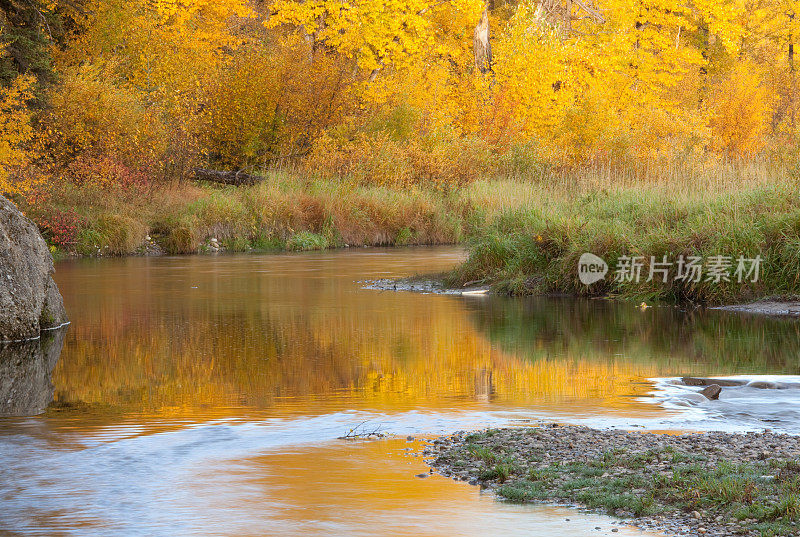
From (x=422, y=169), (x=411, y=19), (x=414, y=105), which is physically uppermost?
(x=411, y=19)

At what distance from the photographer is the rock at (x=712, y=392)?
895 cm

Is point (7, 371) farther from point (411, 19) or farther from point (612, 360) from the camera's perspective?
point (411, 19)

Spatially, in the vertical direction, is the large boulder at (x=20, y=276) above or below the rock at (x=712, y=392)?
above

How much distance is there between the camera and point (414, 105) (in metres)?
43.3

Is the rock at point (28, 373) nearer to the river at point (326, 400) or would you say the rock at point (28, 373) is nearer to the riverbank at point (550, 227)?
the river at point (326, 400)

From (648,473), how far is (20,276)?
9099 mm

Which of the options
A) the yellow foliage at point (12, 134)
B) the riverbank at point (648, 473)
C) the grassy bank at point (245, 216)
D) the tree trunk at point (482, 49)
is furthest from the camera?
the tree trunk at point (482, 49)

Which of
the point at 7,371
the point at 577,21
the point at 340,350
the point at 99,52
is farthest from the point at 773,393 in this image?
the point at 577,21

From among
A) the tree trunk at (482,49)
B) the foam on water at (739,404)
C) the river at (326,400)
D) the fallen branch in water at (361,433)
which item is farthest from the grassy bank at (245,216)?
the fallen branch in water at (361,433)

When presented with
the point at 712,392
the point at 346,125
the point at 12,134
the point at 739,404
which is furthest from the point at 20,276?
the point at 346,125

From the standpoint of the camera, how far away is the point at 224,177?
36.6 meters

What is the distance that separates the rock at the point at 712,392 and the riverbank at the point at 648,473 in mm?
1740

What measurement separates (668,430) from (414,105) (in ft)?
120

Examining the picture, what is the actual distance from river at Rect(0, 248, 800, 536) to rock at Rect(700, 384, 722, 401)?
14 cm
